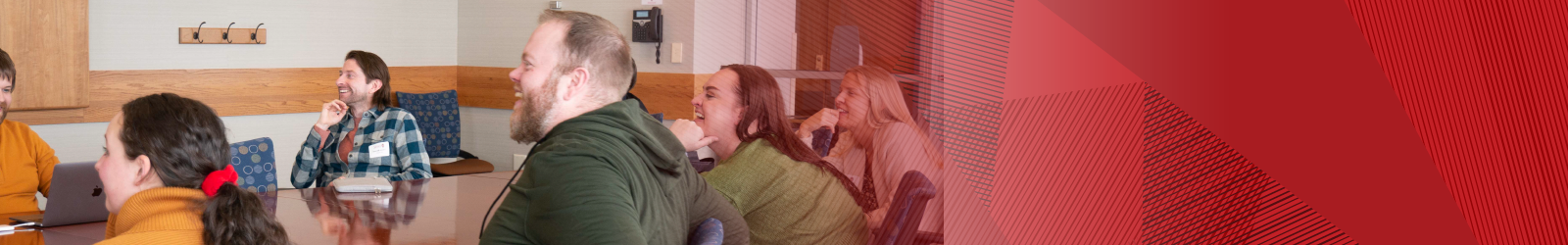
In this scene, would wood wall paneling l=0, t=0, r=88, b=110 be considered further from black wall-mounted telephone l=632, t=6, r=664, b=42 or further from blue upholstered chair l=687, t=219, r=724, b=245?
blue upholstered chair l=687, t=219, r=724, b=245

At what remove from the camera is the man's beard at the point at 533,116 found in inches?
34.9

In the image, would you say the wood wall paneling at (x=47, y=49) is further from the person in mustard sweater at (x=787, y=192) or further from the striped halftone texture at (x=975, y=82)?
the striped halftone texture at (x=975, y=82)

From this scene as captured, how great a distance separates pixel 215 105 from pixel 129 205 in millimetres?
3184

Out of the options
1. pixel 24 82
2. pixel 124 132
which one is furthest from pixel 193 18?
pixel 124 132

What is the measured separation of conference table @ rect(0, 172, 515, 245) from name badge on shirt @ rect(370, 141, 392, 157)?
168 millimetres

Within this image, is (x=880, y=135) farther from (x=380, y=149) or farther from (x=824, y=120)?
(x=380, y=149)

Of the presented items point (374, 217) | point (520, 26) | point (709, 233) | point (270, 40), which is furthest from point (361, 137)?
point (709, 233)

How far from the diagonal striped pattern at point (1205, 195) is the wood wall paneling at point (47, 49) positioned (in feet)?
12.3

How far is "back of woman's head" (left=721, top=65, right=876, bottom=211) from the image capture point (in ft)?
6.06

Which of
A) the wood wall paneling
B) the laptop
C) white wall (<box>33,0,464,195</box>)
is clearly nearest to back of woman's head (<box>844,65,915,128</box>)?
the laptop

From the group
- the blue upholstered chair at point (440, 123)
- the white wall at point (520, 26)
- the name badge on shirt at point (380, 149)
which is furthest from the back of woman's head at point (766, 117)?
the blue upholstered chair at point (440, 123)

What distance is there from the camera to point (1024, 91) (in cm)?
88

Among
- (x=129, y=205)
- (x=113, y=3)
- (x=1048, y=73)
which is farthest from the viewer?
(x=113, y=3)

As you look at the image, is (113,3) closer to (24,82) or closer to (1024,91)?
(24,82)
